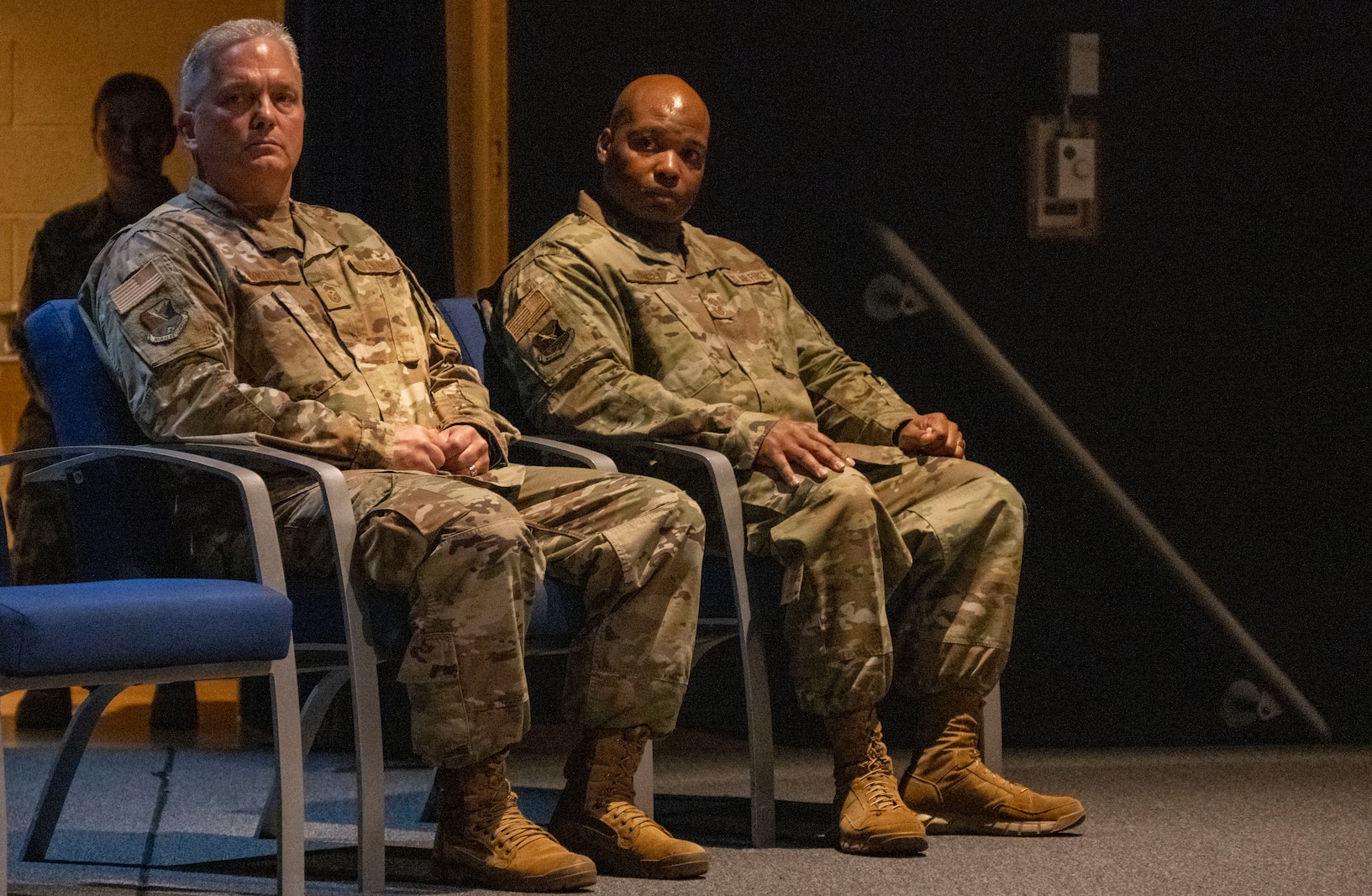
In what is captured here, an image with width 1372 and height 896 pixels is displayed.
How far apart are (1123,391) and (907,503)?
1.16 metres

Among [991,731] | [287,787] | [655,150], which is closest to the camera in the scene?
[287,787]

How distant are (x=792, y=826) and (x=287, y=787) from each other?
1007mm

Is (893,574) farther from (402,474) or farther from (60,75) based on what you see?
(60,75)

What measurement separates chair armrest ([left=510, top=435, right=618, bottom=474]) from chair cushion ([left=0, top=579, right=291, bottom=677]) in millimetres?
713

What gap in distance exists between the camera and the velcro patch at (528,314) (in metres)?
3.06

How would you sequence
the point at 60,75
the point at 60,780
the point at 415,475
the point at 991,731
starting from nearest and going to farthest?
the point at 415,475, the point at 60,780, the point at 991,731, the point at 60,75

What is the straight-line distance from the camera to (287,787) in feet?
7.36

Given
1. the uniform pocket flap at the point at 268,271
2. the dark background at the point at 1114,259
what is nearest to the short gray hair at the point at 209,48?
the uniform pocket flap at the point at 268,271

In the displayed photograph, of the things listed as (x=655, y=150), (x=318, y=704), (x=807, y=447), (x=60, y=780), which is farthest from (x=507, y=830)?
(x=655, y=150)

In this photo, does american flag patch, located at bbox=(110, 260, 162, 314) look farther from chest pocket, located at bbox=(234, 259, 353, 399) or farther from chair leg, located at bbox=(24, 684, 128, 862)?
chair leg, located at bbox=(24, 684, 128, 862)

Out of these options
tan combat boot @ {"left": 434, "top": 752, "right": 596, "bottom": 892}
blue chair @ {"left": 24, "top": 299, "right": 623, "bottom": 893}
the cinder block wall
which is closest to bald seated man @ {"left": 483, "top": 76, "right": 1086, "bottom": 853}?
blue chair @ {"left": 24, "top": 299, "right": 623, "bottom": 893}

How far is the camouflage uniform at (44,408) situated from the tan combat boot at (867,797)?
1900 millimetres

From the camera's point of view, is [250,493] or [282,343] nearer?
[250,493]

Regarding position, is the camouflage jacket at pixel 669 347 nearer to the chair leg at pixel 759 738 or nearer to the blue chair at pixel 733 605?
the blue chair at pixel 733 605
